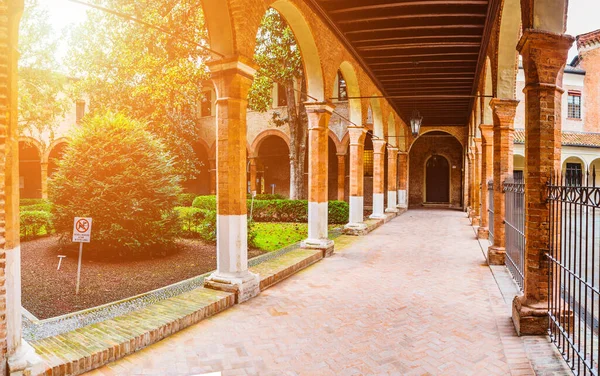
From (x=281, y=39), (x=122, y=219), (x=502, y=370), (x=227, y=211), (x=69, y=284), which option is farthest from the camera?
(x=281, y=39)

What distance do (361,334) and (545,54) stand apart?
3.47 m

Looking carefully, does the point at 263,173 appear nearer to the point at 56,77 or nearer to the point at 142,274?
the point at 56,77

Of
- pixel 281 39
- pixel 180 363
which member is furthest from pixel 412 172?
pixel 180 363

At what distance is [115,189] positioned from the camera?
27.6 ft

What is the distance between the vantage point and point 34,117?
1603 cm

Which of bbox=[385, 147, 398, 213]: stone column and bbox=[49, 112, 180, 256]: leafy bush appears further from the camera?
bbox=[385, 147, 398, 213]: stone column

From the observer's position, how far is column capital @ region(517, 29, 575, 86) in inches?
158

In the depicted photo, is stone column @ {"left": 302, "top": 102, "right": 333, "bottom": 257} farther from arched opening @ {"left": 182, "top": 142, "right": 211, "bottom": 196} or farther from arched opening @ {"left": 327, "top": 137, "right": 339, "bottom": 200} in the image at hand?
arched opening @ {"left": 182, "top": 142, "right": 211, "bottom": 196}

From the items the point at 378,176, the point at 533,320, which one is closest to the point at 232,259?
the point at 533,320

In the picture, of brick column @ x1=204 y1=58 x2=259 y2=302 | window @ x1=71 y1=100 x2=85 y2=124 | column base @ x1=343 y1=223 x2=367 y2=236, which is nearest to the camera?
brick column @ x1=204 y1=58 x2=259 y2=302

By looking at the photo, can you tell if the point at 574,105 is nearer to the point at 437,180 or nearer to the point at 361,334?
the point at 437,180

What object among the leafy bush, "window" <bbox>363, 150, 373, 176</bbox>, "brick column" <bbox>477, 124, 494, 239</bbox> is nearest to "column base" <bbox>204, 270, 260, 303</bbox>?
the leafy bush

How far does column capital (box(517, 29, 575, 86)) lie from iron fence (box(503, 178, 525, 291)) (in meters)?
1.98

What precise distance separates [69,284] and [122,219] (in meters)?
1.87
